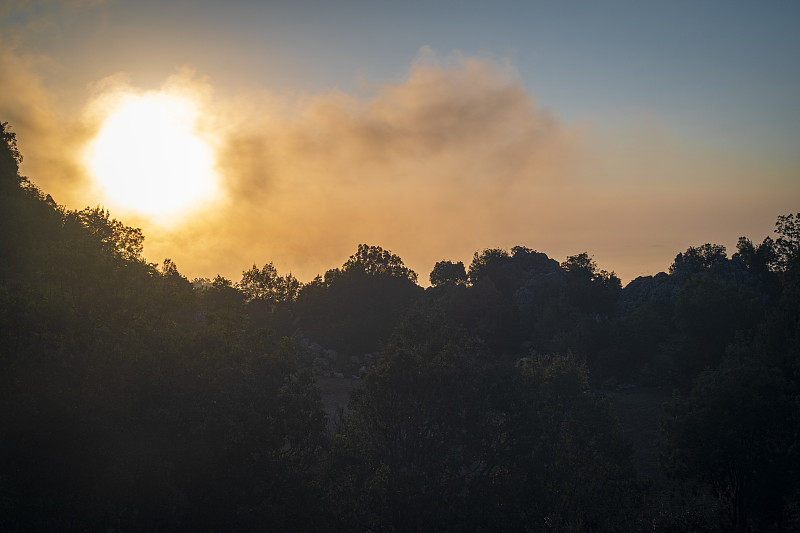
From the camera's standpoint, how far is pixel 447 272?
157m

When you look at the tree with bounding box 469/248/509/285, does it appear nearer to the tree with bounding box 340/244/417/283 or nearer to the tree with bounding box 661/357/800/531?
the tree with bounding box 340/244/417/283

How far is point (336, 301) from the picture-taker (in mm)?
110000

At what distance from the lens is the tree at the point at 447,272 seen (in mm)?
155375

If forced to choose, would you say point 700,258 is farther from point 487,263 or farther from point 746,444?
point 746,444

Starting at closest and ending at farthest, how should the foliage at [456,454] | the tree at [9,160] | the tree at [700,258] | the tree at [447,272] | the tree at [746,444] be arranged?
the foliage at [456,454], the tree at [746,444], the tree at [9,160], the tree at [700,258], the tree at [447,272]

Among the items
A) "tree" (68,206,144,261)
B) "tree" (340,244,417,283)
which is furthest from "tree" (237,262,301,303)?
"tree" (68,206,144,261)

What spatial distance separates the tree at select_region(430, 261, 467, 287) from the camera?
510 ft

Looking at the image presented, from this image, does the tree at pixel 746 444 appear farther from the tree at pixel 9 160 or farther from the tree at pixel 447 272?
the tree at pixel 447 272

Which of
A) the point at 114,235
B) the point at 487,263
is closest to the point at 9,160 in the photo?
the point at 114,235

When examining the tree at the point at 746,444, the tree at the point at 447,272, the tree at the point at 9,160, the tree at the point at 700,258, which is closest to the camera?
the tree at the point at 746,444

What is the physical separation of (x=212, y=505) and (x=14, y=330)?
A: 11392 millimetres

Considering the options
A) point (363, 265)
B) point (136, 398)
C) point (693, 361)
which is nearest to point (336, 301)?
point (363, 265)

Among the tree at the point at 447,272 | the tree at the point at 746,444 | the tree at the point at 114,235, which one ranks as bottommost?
the tree at the point at 746,444

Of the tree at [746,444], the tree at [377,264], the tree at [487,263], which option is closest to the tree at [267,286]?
the tree at [377,264]
